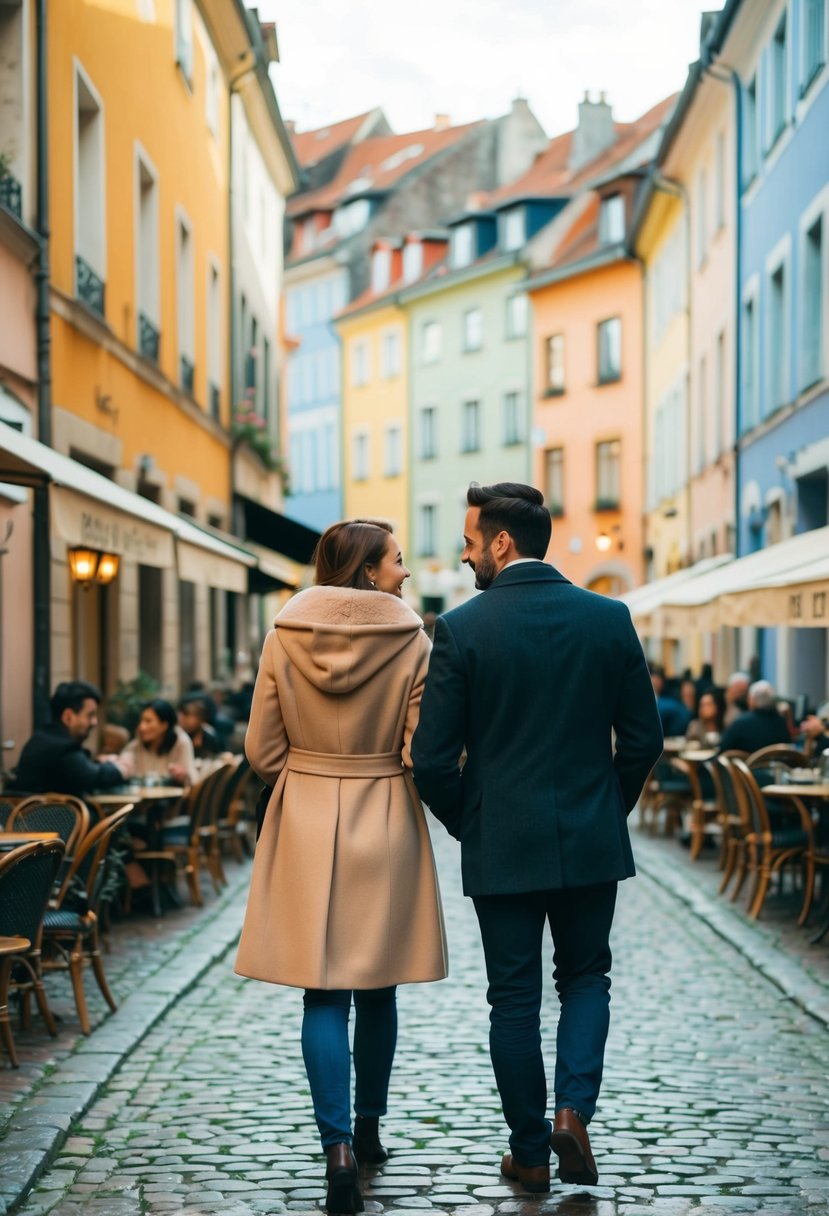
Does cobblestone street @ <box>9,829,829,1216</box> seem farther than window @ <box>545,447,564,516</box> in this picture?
No

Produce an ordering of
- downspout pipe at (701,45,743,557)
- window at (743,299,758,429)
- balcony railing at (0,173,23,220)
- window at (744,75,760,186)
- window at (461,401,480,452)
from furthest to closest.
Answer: window at (461,401,480,452) → downspout pipe at (701,45,743,557) → window at (743,299,758,429) → window at (744,75,760,186) → balcony railing at (0,173,23,220)

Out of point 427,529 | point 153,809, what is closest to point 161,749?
point 153,809

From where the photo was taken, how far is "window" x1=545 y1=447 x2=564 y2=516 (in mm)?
45562

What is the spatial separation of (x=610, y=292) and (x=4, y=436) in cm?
3500

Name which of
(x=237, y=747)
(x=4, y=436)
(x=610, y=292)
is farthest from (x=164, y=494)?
(x=610, y=292)

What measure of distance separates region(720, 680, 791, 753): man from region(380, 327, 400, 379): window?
4068 centimetres

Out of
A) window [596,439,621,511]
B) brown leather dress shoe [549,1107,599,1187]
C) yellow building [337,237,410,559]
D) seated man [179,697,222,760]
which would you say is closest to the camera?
brown leather dress shoe [549,1107,599,1187]

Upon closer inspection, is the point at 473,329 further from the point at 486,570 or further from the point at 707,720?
the point at 486,570

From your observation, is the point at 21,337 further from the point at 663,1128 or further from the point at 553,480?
the point at 553,480

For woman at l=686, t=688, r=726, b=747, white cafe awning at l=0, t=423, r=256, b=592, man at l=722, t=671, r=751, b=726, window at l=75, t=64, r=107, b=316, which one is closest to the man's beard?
white cafe awning at l=0, t=423, r=256, b=592

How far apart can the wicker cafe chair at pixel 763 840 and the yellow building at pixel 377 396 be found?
4164 centimetres

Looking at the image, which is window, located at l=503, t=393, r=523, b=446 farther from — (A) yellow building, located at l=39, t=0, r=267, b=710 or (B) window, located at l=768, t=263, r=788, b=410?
(B) window, located at l=768, t=263, r=788, b=410

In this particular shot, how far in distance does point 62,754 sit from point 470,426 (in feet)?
136

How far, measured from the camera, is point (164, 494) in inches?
814
